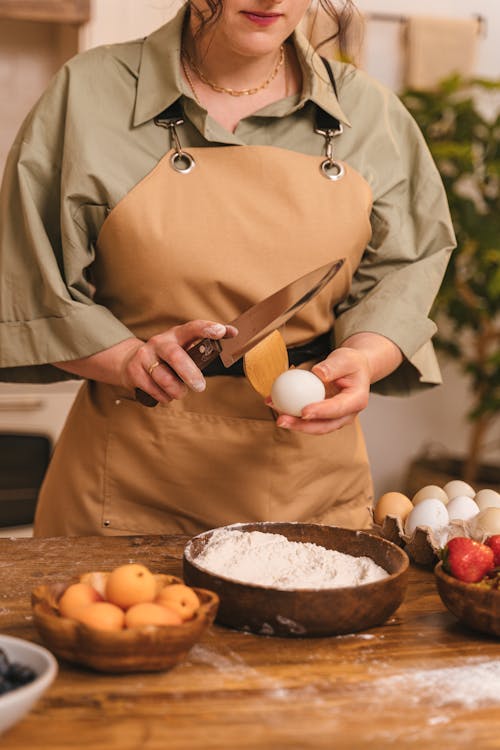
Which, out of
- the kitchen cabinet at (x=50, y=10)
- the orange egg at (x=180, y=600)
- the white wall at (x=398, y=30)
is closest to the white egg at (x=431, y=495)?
the orange egg at (x=180, y=600)

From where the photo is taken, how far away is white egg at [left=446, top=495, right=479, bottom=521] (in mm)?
1467

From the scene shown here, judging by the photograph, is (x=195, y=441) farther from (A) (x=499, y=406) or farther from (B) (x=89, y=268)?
(A) (x=499, y=406)

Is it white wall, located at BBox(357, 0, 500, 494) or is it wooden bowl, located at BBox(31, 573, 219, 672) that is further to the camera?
white wall, located at BBox(357, 0, 500, 494)

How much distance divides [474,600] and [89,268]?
0.90m

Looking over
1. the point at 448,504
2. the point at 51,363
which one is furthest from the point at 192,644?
the point at 51,363

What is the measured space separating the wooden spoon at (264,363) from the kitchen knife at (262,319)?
0.14 ft

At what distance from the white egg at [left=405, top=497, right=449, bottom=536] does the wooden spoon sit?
28 cm

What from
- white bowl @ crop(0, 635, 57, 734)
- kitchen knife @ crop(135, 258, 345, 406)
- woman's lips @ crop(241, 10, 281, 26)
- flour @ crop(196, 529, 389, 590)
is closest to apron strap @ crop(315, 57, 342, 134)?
woman's lips @ crop(241, 10, 281, 26)

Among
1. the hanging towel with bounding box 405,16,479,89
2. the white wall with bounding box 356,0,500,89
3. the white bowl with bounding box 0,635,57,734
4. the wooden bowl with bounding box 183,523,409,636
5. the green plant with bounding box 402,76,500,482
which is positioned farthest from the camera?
the white wall with bounding box 356,0,500,89

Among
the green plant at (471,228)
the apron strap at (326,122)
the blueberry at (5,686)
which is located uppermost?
the apron strap at (326,122)

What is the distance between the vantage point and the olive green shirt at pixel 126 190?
160 cm

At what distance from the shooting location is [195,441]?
1.67 metres

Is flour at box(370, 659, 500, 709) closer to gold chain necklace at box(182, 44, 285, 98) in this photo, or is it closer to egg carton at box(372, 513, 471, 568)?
egg carton at box(372, 513, 471, 568)

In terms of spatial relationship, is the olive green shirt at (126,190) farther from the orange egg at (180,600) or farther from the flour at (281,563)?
the orange egg at (180,600)
